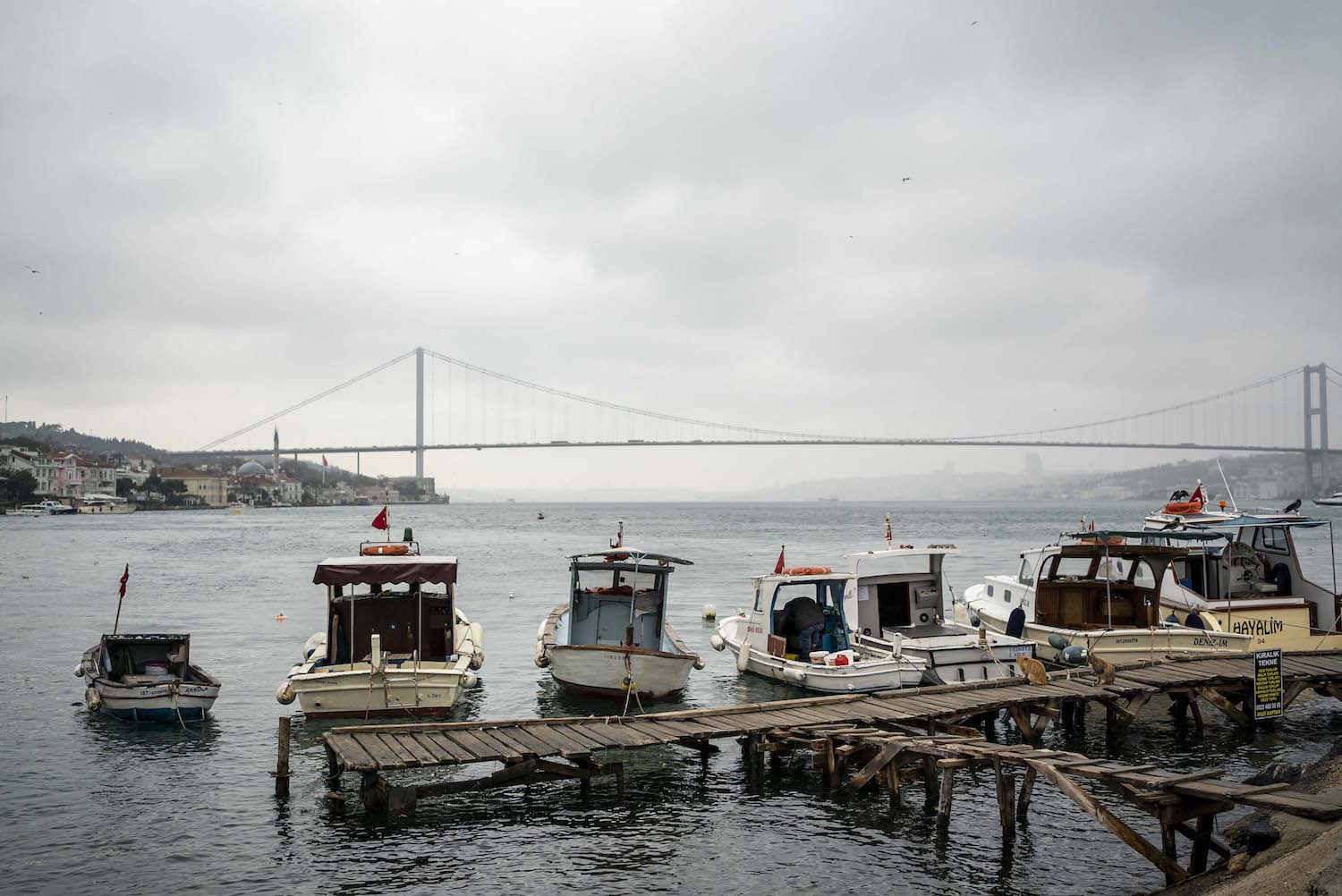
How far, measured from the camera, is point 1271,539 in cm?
2186

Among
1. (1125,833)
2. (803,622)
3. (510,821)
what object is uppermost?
(803,622)

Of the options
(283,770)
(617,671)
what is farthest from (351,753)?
(617,671)

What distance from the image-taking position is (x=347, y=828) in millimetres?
12188

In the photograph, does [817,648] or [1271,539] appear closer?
[817,648]

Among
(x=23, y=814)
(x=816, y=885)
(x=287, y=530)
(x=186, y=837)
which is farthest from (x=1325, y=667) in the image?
(x=287, y=530)

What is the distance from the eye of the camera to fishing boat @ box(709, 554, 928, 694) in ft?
57.0

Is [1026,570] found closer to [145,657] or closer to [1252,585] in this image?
[1252,585]

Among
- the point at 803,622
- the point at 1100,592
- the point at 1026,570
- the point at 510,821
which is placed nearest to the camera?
the point at 510,821

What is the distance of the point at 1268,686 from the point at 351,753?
13.3 meters

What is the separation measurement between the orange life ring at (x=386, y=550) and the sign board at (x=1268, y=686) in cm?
1429

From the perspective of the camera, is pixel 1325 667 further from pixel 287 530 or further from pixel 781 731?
pixel 287 530

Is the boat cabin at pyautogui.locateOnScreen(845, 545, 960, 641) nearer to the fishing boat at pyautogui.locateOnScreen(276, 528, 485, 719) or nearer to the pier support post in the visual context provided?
the fishing boat at pyautogui.locateOnScreen(276, 528, 485, 719)

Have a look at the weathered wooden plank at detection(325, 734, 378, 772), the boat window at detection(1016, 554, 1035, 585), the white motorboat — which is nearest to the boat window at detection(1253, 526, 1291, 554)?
the boat window at detection(1016, 554, 1035, 585)

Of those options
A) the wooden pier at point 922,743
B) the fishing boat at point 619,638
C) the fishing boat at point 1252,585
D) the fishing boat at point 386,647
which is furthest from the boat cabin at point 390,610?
the fishing boat at point 1252,585
